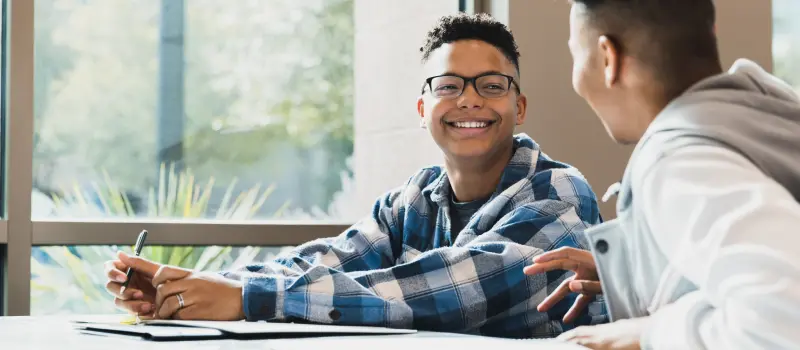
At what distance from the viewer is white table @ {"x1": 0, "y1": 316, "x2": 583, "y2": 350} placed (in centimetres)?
112

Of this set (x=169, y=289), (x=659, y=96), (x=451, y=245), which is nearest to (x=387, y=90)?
(x=451, y=245)

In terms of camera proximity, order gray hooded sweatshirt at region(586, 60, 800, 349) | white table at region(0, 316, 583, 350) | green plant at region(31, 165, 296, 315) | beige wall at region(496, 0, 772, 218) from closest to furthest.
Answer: gray hooded sweatshirt at region(586, 60, 800, 349), white table at region(0, 316, 583, 350), green plant at region(31, 165, 296, 315), beige wall at region(496, 0, 772, 218)

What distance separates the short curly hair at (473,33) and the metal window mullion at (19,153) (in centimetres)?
108

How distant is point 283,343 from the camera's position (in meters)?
1.17

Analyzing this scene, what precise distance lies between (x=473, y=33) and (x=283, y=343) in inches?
39.7

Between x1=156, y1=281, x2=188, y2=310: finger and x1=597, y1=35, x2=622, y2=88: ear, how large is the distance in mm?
803

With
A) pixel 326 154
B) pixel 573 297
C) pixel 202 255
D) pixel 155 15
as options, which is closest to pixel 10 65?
pixel 155 15

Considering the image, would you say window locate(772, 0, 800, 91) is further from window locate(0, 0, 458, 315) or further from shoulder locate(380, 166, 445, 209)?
shoulder locate(380, 166, 445, 209)

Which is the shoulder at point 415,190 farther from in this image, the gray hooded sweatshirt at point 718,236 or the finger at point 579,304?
the gray hooded sweatshirt at point 718,236

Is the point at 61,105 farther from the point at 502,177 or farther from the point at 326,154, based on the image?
the point at 502,177

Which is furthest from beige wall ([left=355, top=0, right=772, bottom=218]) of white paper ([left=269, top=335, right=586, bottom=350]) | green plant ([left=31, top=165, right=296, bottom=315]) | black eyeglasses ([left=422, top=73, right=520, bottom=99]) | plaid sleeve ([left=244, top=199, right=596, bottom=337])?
white paper ([left=269, top=335, right=586, bottom=350])

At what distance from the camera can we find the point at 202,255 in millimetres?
2648

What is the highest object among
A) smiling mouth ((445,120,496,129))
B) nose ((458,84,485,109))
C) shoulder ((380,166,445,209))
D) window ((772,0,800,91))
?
window ((772,0,800,91))

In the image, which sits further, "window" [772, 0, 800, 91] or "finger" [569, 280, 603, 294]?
"window" [772, 0, 800, 91]
